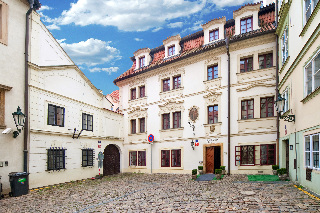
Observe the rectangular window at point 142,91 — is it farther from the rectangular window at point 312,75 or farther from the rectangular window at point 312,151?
the rectangular window at point 312,151

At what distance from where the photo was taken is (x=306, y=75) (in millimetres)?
10516

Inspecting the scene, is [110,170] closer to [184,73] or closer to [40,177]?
[40,177]

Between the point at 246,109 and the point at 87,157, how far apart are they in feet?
40.9

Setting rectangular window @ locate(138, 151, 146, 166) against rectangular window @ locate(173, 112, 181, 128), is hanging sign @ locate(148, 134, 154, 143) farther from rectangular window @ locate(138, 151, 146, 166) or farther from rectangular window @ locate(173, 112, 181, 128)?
rectangular window @ locate(173, 112, 181, 128)

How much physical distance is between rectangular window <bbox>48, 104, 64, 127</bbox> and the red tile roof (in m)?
8.95

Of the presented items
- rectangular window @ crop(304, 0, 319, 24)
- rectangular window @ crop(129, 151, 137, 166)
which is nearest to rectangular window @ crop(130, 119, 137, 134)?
rectangular window @ crop(129, 151, 137, 166)

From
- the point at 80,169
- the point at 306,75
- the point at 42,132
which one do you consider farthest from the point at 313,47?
the point at 80,169

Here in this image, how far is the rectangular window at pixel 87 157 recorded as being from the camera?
18.7 metres

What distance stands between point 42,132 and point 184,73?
11783 millimetres

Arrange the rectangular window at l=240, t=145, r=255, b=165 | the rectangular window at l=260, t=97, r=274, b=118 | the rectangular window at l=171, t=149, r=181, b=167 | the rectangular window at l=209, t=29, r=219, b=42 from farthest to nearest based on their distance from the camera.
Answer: the rectangular window at l=171, t=149, r=181, b=167 → the rectangular window at l=209, t=29, r=219, b=42 → the rectangular window at l=240, t=145, r=255, b=165 → the rectangular window at l=260, t=97, r=274, b=118

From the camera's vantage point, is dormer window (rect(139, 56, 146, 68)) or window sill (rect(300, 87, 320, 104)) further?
dormer window (rect(139, 56, 146, 68))

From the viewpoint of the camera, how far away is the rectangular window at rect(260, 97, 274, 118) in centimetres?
1670

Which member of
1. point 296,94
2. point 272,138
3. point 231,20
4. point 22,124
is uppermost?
point 231,20

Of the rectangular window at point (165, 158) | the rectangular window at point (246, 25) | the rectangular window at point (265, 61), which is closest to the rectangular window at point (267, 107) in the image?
the rectangular window at point (265, 61)
